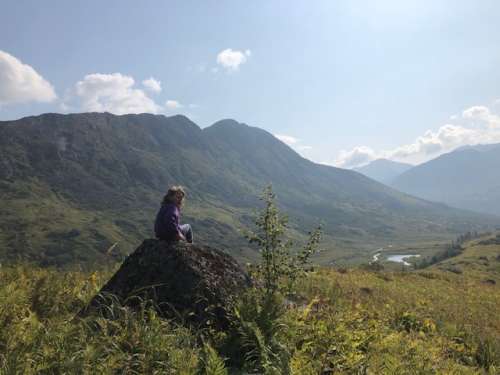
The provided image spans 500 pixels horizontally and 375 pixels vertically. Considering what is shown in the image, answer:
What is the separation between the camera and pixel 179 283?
314 inches

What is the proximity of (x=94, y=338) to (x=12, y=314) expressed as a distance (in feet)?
6.69

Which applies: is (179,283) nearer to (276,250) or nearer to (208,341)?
(208,341)

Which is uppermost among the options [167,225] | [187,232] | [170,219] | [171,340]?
[170,219]

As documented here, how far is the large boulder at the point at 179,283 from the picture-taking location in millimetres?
7512

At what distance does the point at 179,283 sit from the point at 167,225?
2125 mm

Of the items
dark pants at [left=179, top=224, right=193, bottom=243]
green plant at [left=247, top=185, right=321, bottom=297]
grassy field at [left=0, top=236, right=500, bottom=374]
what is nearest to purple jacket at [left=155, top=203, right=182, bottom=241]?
dark pants at [left=179, top=224, right=193, bottom=243]

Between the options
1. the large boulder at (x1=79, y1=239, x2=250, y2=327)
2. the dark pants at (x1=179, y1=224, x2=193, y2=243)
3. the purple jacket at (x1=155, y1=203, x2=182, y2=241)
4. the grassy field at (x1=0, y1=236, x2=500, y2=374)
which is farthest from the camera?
the dark pants at (x1=179, y1=224, x2=193, y2=243)

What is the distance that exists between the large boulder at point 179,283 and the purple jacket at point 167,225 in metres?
0.66

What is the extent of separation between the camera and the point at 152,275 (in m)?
8.27

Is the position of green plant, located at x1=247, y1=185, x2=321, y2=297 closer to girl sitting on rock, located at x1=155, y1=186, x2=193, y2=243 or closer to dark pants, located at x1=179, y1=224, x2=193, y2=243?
girl sitting on rock, located at x1=155, y1=186, x2=193, y2=243

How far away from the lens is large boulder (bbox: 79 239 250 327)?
751 centimetres

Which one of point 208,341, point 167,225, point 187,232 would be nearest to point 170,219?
point 167,225

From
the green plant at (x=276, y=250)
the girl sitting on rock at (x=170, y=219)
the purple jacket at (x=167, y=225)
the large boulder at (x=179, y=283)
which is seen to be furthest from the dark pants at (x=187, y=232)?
the green plant at (x=276, y=250)

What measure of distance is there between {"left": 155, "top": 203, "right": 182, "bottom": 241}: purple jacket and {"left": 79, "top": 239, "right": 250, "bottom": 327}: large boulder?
656 millimetres
